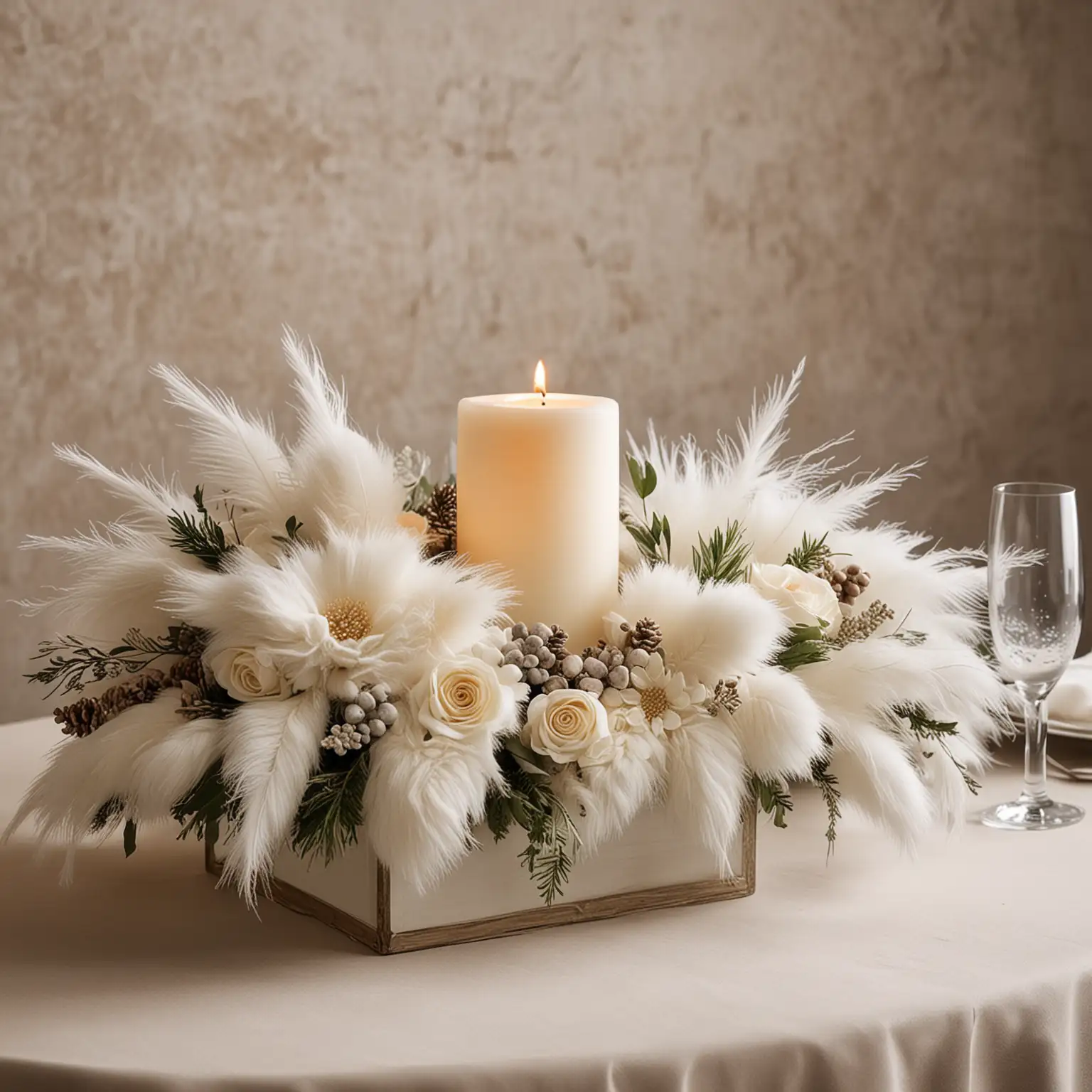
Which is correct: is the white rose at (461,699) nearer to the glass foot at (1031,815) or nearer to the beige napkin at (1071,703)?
the glass foot at (1031,815)

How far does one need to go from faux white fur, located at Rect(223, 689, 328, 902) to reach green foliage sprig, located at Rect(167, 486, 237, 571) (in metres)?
0.15

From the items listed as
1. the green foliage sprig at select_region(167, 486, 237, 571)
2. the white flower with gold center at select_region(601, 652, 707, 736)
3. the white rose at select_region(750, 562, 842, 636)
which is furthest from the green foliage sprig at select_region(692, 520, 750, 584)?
the green foliage sprig at select_region(167, 486, 237, 571)

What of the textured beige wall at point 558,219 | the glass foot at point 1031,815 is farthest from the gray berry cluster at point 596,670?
the textured beige wall at point 558,219

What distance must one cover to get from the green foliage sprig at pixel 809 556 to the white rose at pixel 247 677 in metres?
0.40

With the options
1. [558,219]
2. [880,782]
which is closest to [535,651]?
[880,782]

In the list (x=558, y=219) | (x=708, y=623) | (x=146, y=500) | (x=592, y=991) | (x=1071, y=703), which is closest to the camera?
(x=592, y=991)

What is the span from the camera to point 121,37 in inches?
92.7

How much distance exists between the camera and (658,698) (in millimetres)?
930

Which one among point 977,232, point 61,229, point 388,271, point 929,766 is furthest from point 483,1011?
point 977,232

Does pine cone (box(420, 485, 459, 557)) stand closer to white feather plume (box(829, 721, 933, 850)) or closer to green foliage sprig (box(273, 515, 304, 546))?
green foliage sprig (box(273, 515, 304, 546))

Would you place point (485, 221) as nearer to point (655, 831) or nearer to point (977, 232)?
point (977, 232)

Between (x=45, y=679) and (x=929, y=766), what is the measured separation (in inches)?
24.0

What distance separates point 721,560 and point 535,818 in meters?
0.26

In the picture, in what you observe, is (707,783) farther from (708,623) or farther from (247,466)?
(247,466)
